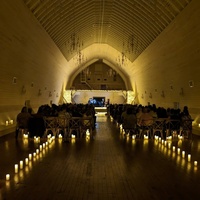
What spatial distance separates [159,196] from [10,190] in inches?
101

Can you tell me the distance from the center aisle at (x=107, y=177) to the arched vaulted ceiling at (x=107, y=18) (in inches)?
312

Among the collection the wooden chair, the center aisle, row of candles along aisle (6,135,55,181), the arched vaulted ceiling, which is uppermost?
the arched vaulted ceiling

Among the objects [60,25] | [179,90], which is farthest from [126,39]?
[179,90]

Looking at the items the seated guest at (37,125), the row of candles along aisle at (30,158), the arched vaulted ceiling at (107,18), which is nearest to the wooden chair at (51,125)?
the seated guest at (37,125)

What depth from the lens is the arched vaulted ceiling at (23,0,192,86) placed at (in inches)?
624

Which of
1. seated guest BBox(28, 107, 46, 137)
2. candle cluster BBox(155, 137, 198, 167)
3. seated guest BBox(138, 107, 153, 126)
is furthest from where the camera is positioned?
seated guest BBox(138, 107, 153, 126)

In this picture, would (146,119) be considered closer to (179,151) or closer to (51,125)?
(179,151)

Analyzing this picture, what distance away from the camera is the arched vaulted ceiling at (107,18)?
1586cm

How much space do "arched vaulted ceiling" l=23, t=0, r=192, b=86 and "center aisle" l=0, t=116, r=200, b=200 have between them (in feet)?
26.0

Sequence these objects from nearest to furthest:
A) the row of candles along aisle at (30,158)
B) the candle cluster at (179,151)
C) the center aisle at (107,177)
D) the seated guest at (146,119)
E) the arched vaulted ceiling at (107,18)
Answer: the center aisle at (107,177) → the row of candles along aisle at (30,158) → the candle cluster at (179,151) → the seated guest at (146,119) → the arched vaulted ceiling at (107,18)

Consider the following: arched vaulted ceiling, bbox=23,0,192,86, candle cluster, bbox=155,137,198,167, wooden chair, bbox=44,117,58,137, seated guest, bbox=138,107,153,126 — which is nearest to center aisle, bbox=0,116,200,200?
candle cluster, bbox=155,137,198,167

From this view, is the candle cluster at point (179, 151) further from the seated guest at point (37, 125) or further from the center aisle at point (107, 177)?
the seated guest at point (37, 125)

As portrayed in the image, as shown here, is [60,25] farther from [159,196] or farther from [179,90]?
[159,196]

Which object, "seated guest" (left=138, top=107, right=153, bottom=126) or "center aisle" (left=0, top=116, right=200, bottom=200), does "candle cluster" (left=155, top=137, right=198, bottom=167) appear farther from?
"seated guest" (left=138, top=107, right=153, bottom=126)
